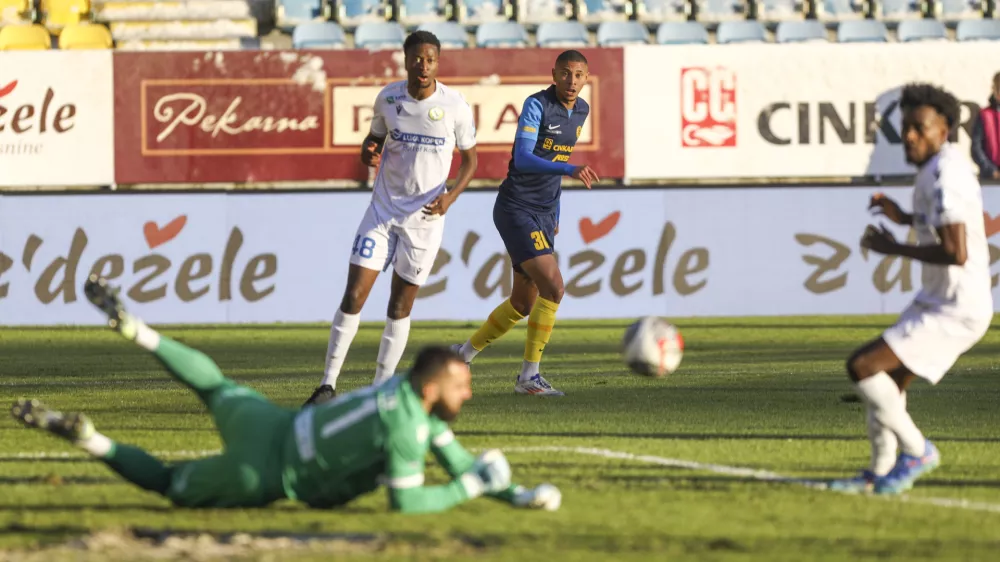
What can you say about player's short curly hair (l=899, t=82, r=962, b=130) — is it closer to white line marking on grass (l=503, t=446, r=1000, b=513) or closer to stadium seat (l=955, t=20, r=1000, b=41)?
white line marking on grass (l=503, t=446, r=1000, b=513)

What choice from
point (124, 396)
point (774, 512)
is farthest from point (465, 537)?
point (124, 396)

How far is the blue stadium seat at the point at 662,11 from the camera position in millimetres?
22688

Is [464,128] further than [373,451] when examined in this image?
Yes

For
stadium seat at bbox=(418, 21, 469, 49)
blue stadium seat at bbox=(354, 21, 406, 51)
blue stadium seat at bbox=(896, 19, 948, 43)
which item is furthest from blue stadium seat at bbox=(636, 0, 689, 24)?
blue stadium seat at bbox=(354, 21, 406, 51)

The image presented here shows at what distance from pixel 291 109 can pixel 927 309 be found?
51.3ft

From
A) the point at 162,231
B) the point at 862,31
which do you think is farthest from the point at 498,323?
the point at 862,31

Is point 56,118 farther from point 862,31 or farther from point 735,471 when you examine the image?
point 735,471

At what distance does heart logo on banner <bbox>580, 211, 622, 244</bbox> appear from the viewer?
18.5 meters

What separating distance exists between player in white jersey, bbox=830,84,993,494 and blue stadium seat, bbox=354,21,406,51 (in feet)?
53.2

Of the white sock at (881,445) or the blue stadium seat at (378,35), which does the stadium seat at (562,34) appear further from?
the white sock at (881,445)

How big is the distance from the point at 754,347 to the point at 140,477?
32.2ft

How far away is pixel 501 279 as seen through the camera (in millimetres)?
18328

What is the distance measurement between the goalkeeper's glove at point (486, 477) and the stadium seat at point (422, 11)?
17.9 meters

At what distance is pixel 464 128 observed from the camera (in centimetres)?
938
